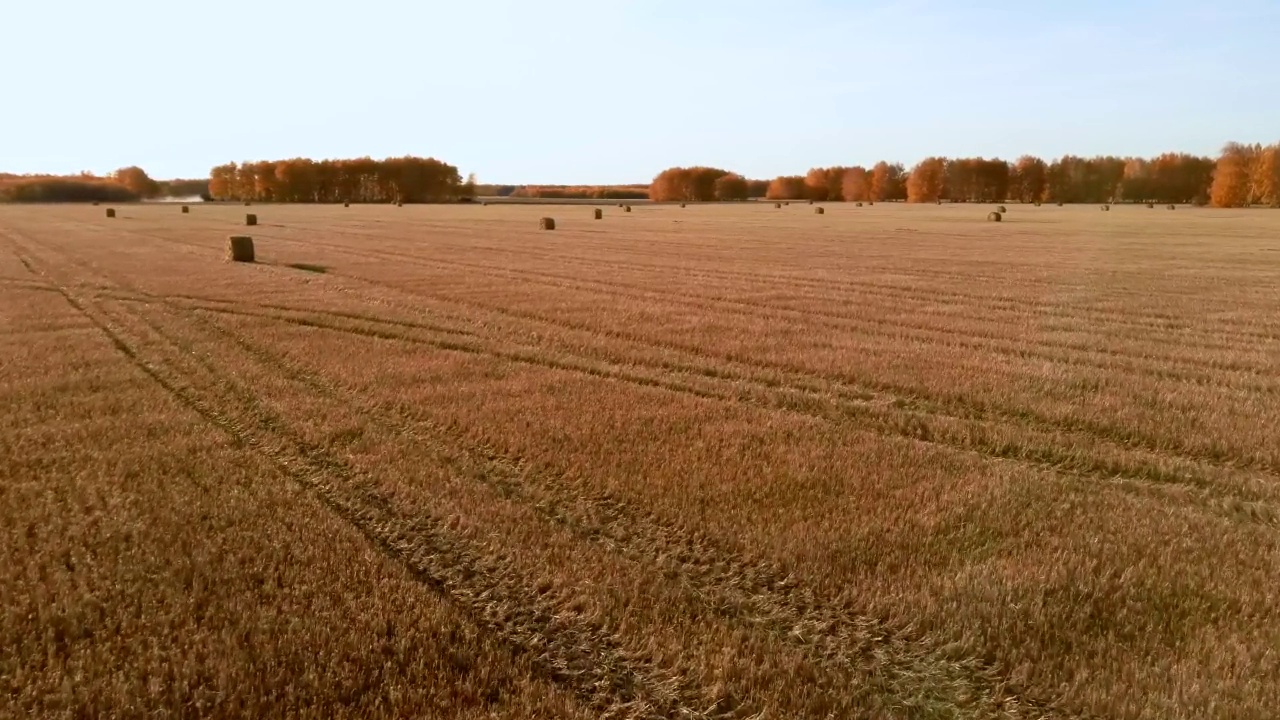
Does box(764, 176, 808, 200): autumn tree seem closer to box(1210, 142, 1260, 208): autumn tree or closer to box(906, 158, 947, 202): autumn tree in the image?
box(906, 158, 947, 202): autumn tree

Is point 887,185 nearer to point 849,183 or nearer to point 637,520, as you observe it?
point 849,183

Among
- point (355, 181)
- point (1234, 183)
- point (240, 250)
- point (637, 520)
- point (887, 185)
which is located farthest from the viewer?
point (887, 185)

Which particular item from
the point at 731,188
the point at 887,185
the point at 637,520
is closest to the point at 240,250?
the point at 637,520

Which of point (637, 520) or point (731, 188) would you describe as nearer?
point (637, 520)

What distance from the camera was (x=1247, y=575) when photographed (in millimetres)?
5184

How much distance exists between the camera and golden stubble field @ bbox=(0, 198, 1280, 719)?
4.09m

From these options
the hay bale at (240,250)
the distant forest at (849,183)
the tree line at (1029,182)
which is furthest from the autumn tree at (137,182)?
the hay bale at (240,250)

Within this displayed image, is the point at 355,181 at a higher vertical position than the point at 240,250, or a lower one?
higher

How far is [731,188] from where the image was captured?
165375 millimetres

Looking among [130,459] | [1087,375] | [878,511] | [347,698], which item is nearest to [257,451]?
[130,459]

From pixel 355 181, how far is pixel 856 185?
4288 inches

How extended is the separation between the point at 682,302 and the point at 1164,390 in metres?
10.1

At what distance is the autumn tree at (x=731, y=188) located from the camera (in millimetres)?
165375

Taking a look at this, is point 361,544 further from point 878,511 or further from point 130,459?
point 878,511
